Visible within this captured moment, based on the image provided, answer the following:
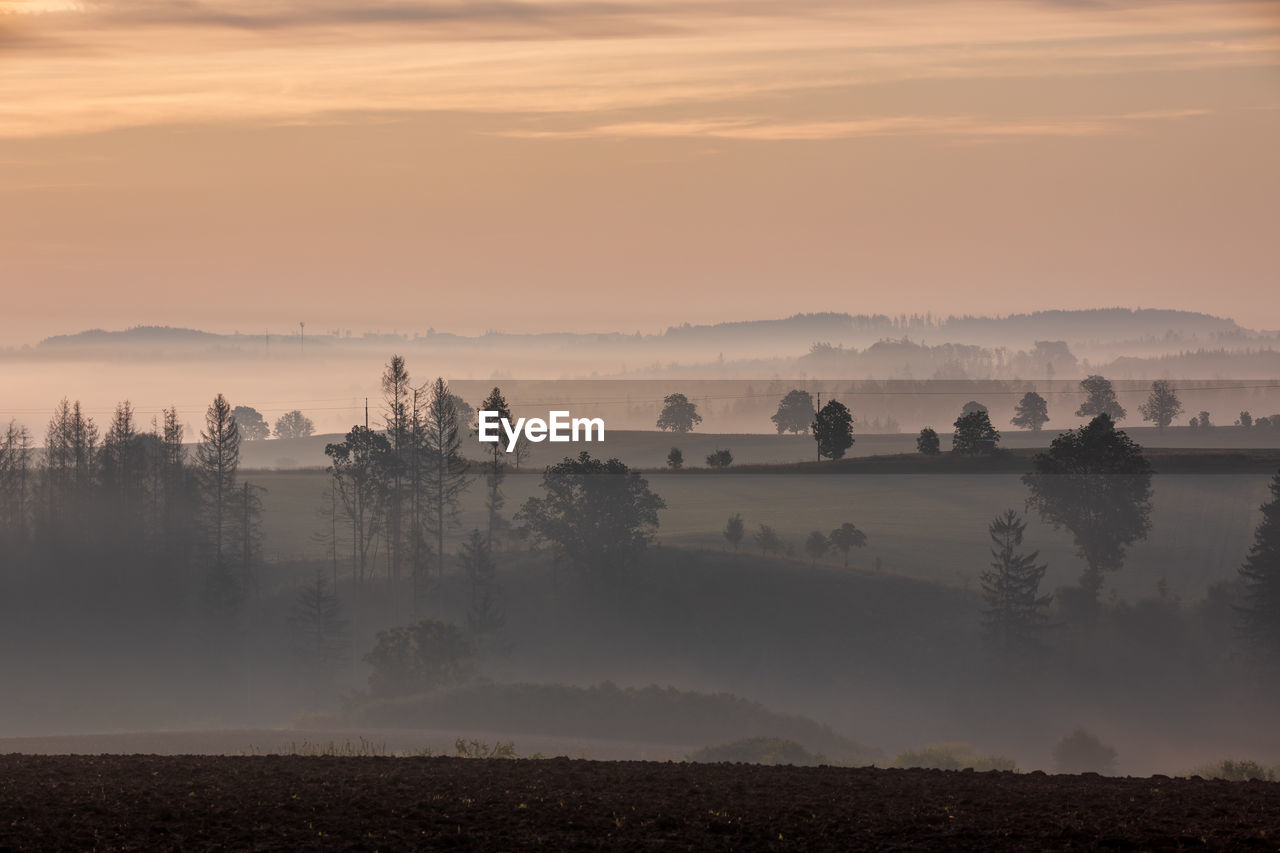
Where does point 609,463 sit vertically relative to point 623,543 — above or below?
above

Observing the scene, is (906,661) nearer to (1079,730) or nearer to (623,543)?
(1079,730)

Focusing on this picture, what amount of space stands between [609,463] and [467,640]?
19482 millimetres

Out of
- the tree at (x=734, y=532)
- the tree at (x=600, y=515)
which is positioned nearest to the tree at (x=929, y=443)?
the tree at (x=734, y=532)

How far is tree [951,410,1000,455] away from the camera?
120 metres

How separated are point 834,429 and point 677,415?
2542 inches

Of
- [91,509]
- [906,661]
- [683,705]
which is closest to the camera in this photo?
[683,705]

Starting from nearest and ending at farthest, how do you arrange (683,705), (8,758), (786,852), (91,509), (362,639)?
(786,852) → (8,758) → (683,705) → (362,639) → (91,509)

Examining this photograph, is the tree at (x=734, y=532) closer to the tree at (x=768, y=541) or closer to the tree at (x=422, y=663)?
the tree at (x=768, y=541)

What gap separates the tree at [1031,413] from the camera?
19412 cm

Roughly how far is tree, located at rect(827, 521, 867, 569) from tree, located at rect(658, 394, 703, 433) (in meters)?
73.6

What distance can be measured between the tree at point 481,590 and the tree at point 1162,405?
375ft

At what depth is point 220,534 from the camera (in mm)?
122062

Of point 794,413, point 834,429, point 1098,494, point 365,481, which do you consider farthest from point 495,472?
point 794,413

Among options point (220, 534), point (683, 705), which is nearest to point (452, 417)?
point (220, 534)
